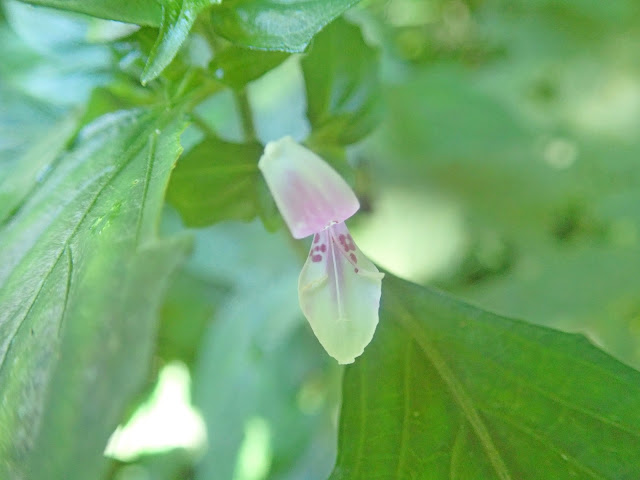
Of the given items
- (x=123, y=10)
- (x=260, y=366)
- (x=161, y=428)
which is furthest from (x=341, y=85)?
(x=161, y=428)

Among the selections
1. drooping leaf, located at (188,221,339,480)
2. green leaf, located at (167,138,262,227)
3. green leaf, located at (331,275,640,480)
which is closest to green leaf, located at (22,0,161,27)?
green leaf, located at (167,138,262,227)

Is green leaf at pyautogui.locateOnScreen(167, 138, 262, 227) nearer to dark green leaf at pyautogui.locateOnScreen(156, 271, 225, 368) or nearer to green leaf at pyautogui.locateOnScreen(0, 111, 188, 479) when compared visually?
green leaf at pyautogui.locateOnScreen(0, 111, 188, 479)

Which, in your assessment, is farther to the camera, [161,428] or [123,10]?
[161,428]

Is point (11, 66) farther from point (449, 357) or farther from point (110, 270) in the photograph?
point (449, 357)

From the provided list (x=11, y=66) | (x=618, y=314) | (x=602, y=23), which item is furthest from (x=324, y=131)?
(x=602, y=23)

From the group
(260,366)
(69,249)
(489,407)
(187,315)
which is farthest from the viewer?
(187,315)

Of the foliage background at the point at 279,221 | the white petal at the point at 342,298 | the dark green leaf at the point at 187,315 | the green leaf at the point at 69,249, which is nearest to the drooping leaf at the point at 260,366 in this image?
the foliage background at the point at 279,221

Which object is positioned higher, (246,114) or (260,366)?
(246,114)

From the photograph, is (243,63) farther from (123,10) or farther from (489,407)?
(489,407)
